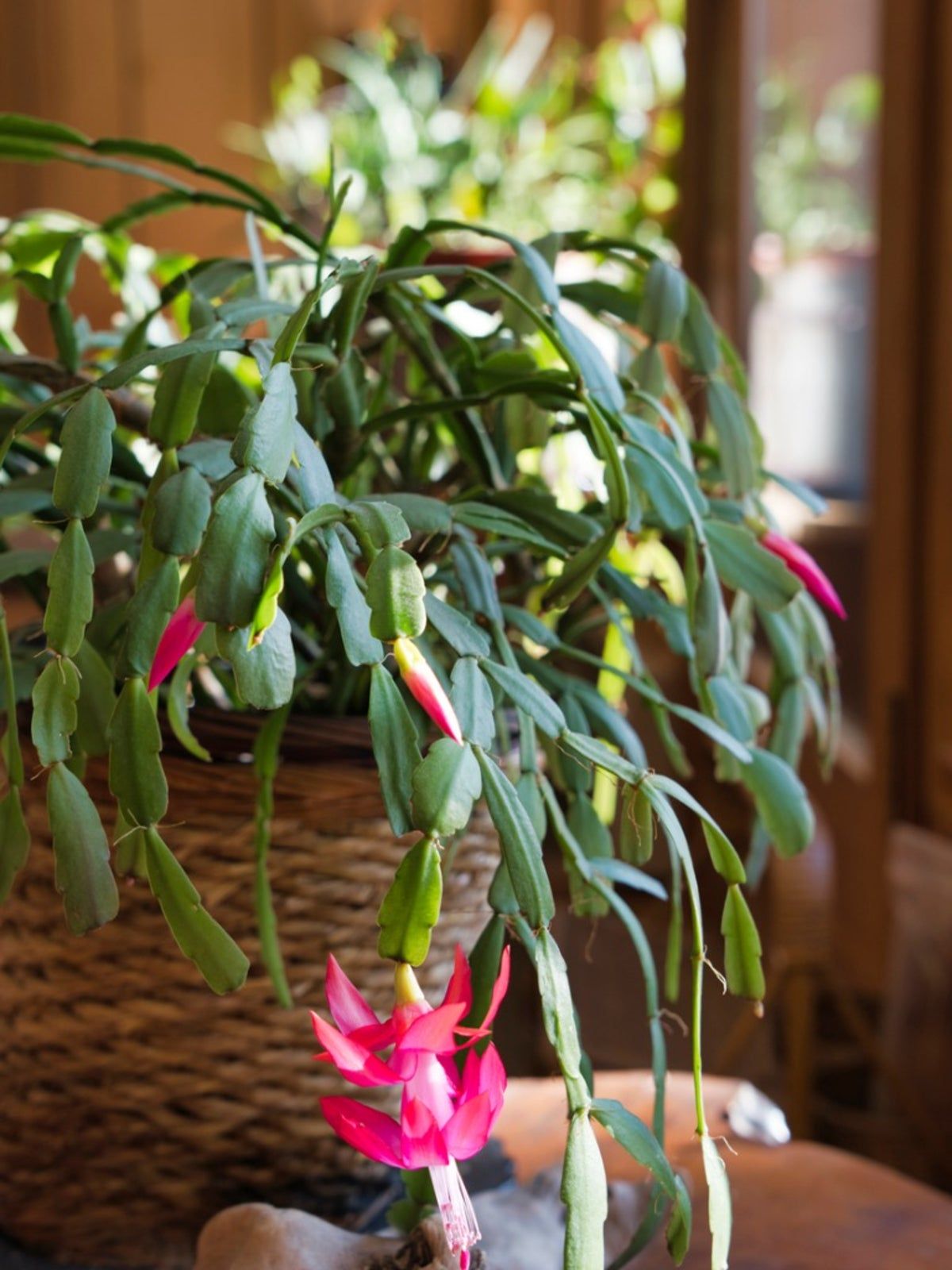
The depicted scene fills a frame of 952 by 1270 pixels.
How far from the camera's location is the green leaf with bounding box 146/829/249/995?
383 mm

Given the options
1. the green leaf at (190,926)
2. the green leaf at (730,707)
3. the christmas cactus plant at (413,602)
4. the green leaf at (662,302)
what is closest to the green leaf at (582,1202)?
the christmas cactus plant at (413,602)

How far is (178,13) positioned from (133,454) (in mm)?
2612

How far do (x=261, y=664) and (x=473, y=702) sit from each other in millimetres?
63

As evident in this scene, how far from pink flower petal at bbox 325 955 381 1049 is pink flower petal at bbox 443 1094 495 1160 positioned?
0.03 metres

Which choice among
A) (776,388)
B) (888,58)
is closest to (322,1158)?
(888,58)

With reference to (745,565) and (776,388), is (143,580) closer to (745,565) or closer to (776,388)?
(745,565)

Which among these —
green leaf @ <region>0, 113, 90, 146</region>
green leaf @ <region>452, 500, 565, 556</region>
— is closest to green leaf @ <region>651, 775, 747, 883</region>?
green leaf @ <region>452, 500, 565, 556</region>

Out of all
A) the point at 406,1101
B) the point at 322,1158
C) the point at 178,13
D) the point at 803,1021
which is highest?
the point at 178,13

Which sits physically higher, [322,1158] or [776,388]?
[776,388]

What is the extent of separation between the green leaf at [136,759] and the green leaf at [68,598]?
2 cm

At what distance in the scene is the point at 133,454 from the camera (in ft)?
1.75

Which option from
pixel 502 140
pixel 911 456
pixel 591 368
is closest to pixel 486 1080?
pixel 591 368

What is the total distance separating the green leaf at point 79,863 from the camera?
0.38m

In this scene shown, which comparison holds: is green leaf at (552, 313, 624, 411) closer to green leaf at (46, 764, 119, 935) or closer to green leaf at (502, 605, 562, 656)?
green leaf at (502, 605, 562, 656)
